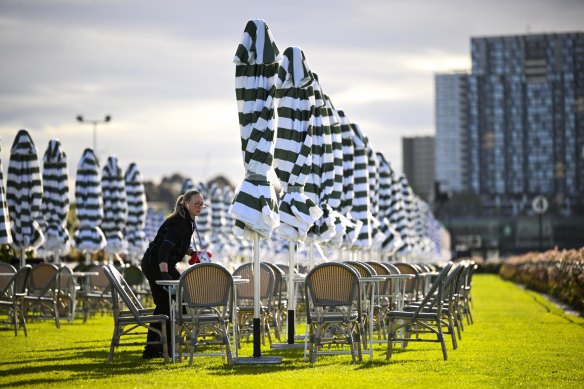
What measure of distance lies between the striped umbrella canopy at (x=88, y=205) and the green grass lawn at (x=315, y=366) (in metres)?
10.6

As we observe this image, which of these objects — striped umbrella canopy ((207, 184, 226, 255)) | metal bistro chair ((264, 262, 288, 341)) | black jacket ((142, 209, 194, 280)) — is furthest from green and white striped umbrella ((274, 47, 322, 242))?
striped umbrella canopy ((207, 184, 226, 255))

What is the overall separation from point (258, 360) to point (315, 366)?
0.65 metres

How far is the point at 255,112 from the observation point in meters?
13.9

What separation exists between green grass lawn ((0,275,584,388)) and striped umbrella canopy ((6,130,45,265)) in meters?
6.35

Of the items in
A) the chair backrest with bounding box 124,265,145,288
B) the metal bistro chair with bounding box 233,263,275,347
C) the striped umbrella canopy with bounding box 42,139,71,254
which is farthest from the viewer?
the striped umbrella canopy with bounding box 42,139,71,254

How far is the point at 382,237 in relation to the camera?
28.5 meters

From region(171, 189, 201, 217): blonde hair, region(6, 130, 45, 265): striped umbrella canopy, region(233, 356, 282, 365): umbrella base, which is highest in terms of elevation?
region(6, 130, 45, 265): striped umbrella canopy

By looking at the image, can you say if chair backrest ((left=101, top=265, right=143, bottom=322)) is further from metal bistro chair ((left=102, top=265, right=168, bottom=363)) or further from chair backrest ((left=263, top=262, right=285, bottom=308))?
chair backrest ((left=263, top=262, right=285, bottom=308))

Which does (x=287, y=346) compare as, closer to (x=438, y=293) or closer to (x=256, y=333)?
(x=256, y=333)

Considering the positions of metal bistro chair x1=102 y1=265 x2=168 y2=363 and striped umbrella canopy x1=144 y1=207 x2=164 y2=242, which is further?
striped umbrella canopy x1=144 y1=207 x2=164 y2=242

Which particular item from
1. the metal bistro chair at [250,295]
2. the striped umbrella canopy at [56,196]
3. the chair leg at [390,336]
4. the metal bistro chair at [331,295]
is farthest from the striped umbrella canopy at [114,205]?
the metal bistro chair at [331,295]

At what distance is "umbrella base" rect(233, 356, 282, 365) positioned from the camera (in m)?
13.6

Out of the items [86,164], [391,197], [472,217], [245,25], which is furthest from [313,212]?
[472,217]

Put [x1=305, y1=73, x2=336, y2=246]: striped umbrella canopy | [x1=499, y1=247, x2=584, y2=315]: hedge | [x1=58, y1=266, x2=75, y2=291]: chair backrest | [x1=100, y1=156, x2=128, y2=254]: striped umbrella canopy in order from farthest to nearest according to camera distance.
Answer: [x1=100, y1=156, x2=128, y2=254]: striped umbrella canopy, [x1=499, y1=247, x2=584, y2=315]: hedge, [x1=58, y1=266, x2=75, y2=291]: chair backrest, [x1=305, y1=73, x2=336, y2=246]: striped umbrella canopy
